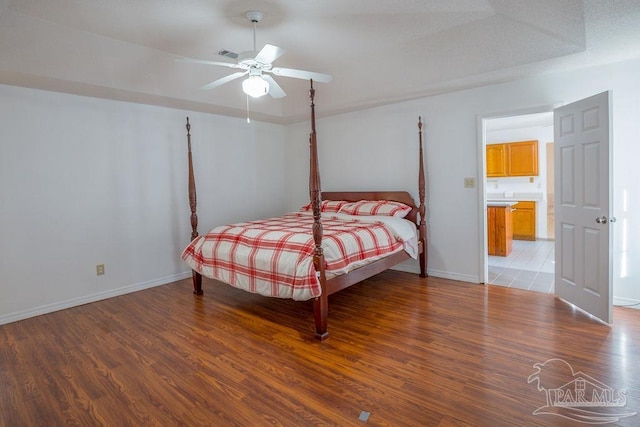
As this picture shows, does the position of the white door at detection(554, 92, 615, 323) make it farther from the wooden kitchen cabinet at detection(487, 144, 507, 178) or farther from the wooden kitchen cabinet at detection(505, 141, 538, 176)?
the wooden kitchen cabinet at detection(487, 144, 507, 178)

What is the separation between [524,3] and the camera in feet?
8.36

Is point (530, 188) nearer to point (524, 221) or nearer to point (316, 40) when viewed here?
point (524, 221)

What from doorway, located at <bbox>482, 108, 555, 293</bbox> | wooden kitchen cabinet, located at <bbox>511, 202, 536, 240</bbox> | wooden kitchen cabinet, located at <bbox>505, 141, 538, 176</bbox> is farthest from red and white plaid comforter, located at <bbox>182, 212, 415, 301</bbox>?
wooden kitchen cabinet, located at <bbox>505, 141, 538, 176</bbox>

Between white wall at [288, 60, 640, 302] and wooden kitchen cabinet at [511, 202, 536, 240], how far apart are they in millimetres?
3297

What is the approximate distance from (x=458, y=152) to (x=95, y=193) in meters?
4.23

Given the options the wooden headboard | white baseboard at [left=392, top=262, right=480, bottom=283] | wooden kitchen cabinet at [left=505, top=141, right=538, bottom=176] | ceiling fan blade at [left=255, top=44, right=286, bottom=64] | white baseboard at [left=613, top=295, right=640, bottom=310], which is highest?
ceiling fan blade at [left=255, top=44, right=286, bottom=64]

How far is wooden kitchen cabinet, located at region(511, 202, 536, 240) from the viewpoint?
6.78 metres

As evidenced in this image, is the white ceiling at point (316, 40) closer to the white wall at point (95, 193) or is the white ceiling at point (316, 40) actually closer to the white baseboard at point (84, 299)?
the white wall at point (95, 193)

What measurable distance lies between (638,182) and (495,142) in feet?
14.1

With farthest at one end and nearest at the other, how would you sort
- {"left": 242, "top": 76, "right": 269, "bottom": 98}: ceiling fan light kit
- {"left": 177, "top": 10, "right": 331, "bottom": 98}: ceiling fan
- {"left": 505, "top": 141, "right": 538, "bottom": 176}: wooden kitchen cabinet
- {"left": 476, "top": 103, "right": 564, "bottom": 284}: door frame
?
{"left": 505, "top": 141, "right": 538, "bottom": 176}: wooden kitchen cabinet
{"left": 476, "top": 103, "right": 564, "bottom": 284}: door frame
{"left": 242, "top": 76, "right": 269, "bottom": 98}: ceiling fan light kit
{"left": 177, "top": 10, "right": 331, "bottom": 98}: ceiling fan

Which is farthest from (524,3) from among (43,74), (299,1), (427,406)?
(43,74)

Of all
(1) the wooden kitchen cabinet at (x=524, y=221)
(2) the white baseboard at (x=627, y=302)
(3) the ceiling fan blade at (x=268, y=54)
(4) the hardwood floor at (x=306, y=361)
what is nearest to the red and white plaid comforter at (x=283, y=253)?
(4) the hardwood floor at (x=306, y=361)

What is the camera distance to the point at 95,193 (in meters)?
3.90

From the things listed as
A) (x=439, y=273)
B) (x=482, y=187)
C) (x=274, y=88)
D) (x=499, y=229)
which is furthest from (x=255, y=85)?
(x=499, y=229)
